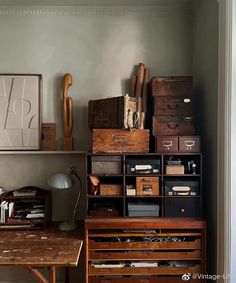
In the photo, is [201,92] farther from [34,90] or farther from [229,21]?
[34,90]

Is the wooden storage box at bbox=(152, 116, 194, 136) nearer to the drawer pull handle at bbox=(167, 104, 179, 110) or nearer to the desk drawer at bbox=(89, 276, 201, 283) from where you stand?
the drawer pull handle at bbox=(167, 104, 179, 110)

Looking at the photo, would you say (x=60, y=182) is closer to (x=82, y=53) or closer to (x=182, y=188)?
(x=182, y=188)

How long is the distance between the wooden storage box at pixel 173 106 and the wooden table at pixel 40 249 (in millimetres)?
→ 1200

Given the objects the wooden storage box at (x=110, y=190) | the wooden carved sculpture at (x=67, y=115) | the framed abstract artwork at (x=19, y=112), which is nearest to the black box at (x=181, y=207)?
the wooden storage box at (x=110, y=190)

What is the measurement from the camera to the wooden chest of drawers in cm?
210

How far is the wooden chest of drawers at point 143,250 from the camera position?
6.89 feet

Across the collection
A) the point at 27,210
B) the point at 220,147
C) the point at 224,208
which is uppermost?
the point at 220,147

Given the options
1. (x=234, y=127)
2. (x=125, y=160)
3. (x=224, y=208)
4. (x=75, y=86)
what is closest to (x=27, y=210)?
(x=125, y=160)

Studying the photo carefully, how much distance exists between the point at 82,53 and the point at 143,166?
1236mm

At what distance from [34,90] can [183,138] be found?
1.41m

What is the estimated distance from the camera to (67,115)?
2.54 m

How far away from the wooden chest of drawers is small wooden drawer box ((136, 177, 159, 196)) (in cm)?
20

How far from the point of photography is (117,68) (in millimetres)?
2611

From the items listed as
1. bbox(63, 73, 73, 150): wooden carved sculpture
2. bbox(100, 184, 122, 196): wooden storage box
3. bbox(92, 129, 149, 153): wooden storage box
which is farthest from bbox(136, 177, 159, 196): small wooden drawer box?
bbox(63, 73, 73, 150): wooden carved sculpture
